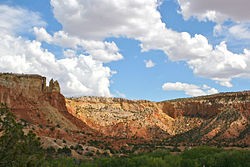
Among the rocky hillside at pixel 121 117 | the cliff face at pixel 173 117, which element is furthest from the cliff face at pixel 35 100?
the cliff face at pixel 173 117

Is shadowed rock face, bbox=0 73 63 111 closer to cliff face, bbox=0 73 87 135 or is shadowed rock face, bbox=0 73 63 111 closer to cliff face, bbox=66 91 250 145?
cliff face, bbox=0 73 87 135

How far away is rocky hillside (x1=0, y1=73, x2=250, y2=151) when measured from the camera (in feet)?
222

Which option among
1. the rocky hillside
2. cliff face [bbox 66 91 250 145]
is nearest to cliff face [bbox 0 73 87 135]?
the rocky hillside

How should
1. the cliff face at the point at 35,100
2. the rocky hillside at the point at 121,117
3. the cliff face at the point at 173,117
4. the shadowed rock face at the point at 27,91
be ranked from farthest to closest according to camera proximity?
the cliff face at the point at 173,117 → the shadowed rock face at the point at 27,91 → the rocky hillside at the point at 121,117 → the cliff face at the point at 35,100

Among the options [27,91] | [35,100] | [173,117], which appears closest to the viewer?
[27,91]

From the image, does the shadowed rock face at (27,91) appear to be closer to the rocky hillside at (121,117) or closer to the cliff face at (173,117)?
the rocky hillside at (121,117)

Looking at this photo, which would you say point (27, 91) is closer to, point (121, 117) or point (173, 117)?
point (121, 117)

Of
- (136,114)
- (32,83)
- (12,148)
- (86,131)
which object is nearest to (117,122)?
(136,114)

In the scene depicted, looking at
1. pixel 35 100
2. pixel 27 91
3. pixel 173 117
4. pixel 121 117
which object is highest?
pixel 27 91

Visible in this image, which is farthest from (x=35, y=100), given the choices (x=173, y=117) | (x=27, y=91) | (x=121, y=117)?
(x=173, y=117)

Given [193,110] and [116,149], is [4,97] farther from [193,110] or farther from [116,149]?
[193,110]

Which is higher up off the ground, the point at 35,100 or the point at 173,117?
the point at 35,100

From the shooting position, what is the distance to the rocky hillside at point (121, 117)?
67.7 m

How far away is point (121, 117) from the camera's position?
96.4 m
